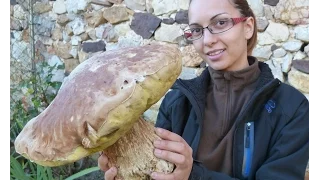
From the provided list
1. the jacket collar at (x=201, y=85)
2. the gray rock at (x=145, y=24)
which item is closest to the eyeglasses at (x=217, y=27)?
the jacket collar at (x=201, y=85)

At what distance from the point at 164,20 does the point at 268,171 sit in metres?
1.82

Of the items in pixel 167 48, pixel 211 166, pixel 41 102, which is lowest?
pixel 41 102

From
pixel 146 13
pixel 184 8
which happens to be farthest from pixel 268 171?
pixel 146 13

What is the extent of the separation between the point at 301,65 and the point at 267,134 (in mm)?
1200

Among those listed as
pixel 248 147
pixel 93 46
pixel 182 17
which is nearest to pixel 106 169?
pixel 248 147

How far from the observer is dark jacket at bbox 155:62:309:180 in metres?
0.96

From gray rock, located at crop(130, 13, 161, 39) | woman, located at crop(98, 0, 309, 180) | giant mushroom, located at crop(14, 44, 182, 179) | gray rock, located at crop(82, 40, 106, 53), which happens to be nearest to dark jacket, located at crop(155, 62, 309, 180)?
woman, located at crop(98, 0, 309, 180)

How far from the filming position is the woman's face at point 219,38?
1058mm

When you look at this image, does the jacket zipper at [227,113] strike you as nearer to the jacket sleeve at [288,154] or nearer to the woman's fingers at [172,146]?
the jacket sleeve at [288,154]

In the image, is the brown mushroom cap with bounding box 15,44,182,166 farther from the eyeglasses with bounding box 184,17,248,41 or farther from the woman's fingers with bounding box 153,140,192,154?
the eyeglasses with bounding box 184,17,248,41

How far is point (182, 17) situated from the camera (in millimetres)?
2508

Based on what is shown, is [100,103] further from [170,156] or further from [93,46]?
[93,46]

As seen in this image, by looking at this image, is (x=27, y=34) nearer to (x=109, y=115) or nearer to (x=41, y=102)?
(x=41, y=102)

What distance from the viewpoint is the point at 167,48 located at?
0.78 meters
